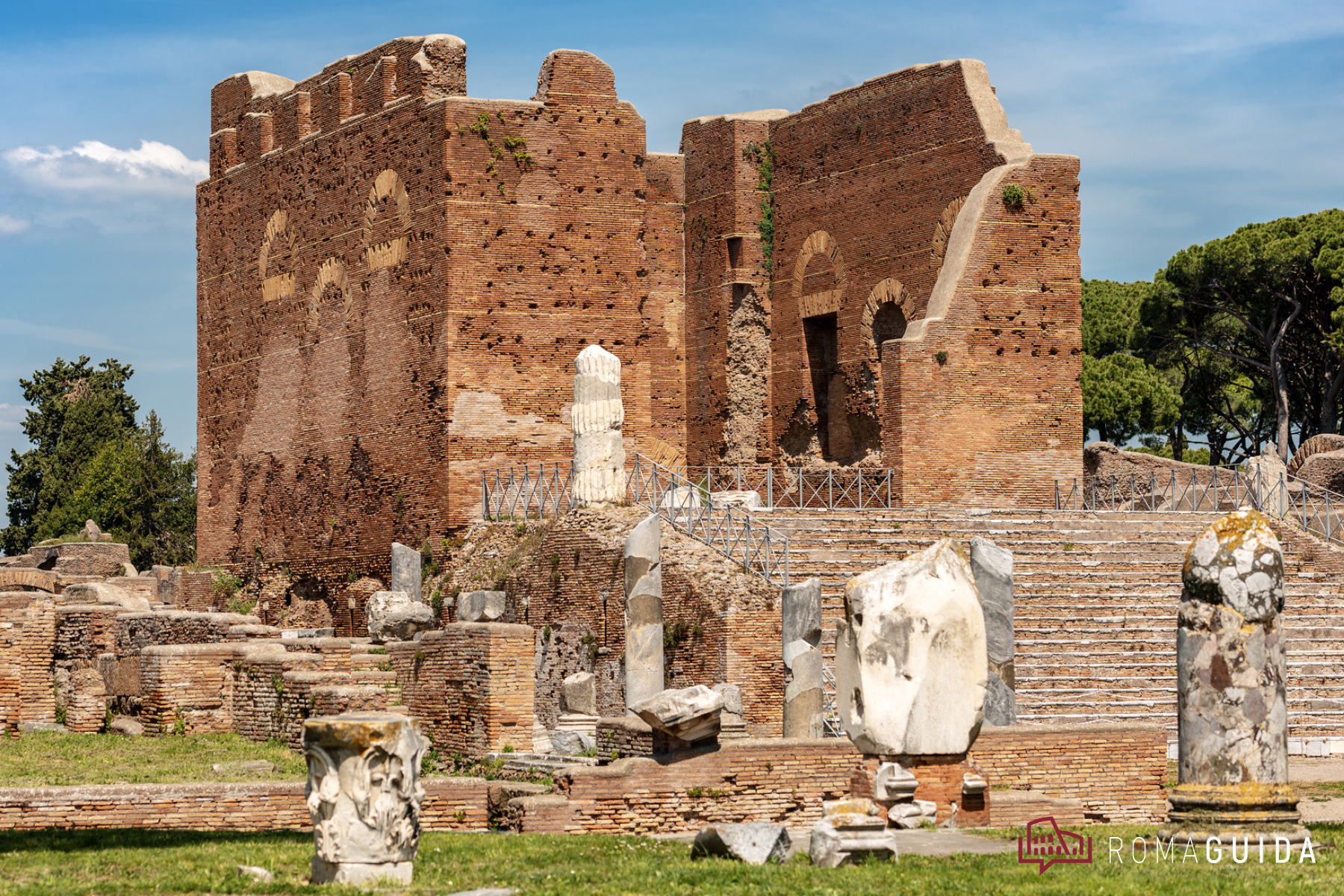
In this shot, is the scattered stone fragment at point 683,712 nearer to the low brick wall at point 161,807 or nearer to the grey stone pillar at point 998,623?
the low brick wall at point 161,807

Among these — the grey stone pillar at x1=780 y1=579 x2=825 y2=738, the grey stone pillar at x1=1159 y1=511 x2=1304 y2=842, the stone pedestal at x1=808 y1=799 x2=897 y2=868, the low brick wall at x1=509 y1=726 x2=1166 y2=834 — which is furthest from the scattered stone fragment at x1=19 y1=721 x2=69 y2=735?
the grey stone pillar at x1=1159 y1=511 x2=1304 y2=842

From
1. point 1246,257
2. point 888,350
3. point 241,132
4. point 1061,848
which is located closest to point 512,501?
point 888,350

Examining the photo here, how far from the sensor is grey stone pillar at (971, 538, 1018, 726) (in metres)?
16.3

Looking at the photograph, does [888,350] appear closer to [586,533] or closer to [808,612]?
[586,533]

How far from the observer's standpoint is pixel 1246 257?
41.7 m

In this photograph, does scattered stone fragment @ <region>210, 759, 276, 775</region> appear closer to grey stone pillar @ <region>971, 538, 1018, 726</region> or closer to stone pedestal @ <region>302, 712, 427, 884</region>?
stone pedestal @ <region>302, 712, 427, 884</region>

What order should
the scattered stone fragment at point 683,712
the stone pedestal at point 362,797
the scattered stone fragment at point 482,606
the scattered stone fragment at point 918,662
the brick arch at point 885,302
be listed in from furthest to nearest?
the brick arch at point 885,302
the scattered stone fragment at point 482,606
the scattered stone fragment at point 683,712
the scattered stone fragment at point 918,662
the stone pedestal at point 362,797

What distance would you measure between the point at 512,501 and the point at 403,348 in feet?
10.4

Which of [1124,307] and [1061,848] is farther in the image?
[1124,307]

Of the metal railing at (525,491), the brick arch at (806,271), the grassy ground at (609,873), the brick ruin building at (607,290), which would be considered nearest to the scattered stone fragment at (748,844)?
the grassy ground at (609,873)

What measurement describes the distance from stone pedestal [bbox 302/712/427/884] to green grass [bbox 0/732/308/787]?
441 centimetres

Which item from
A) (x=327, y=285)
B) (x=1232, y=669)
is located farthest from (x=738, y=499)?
(x=1232, y=669)

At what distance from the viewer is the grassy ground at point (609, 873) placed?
9.28m

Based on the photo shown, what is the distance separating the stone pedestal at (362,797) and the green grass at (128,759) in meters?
4.41
